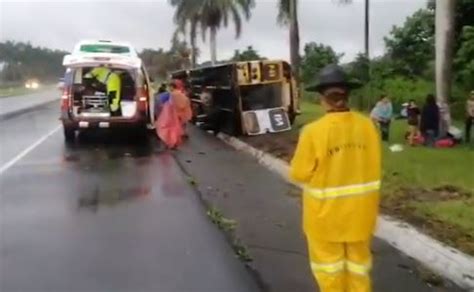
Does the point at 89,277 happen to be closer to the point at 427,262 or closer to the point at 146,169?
the point at 427,262

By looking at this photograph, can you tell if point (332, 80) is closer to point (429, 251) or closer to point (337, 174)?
point (337, 174)

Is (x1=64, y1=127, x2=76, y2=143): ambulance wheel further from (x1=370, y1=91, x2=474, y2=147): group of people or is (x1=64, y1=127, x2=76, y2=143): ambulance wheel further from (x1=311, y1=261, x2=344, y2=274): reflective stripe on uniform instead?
(x1=311, y1=261, x2=344, y2=274): reflective stripe on uniform

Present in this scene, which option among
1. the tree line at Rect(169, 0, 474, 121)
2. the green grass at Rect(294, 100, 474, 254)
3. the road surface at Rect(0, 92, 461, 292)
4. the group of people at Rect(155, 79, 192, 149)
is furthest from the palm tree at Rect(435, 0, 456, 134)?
the group of people at Rect(155, 79, 192, 149)

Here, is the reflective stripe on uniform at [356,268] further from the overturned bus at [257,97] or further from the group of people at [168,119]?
the overturned bus at [257,97]

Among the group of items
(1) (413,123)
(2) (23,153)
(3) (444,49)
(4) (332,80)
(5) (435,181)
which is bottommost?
(2) (23,153)

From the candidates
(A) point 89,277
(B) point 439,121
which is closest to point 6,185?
(A) point 89,277

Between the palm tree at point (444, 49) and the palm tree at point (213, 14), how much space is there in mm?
28026

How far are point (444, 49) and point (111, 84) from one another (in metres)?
8.45

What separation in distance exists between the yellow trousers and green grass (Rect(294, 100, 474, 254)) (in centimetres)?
212

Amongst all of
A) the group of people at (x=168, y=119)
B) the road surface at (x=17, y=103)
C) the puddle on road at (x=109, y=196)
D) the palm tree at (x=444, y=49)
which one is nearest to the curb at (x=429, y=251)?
the puddle on road at (x=109, y=196)

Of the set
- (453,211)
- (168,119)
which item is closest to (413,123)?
(168,119)

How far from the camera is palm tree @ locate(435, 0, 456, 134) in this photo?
673 inches

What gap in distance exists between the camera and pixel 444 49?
57.3 ft

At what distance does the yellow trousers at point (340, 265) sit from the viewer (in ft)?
15.1
